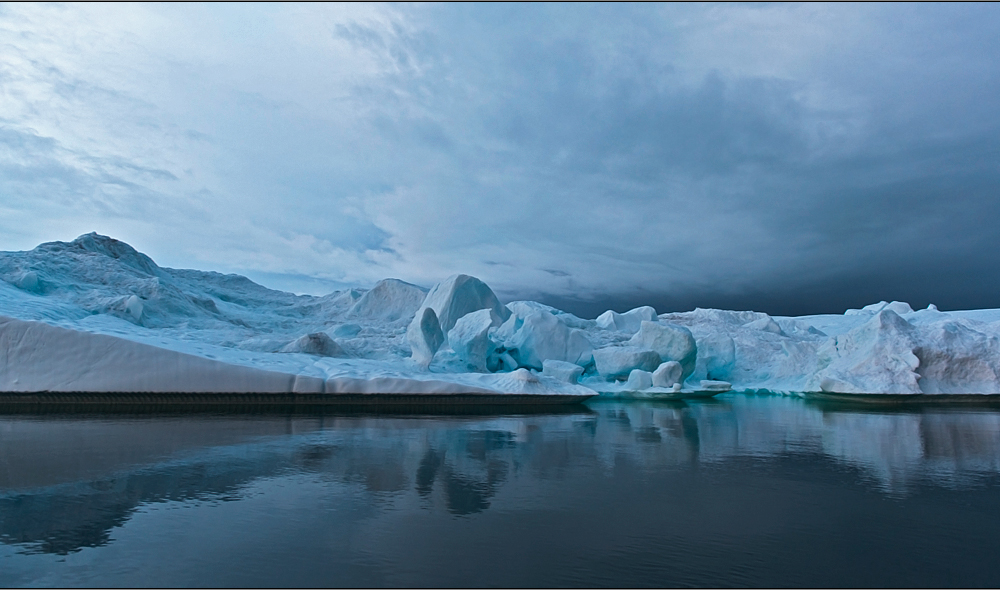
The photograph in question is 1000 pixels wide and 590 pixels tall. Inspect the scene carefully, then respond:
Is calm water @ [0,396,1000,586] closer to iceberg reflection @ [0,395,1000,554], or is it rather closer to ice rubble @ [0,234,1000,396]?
iceberg reflection @ [0,395,1000,554]

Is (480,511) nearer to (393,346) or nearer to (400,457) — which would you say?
(400,457)

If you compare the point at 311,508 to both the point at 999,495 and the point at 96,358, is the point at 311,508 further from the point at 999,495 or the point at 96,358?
the point at 96,358

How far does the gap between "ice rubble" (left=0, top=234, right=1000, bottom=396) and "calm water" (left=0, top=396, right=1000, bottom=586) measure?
386 centimetres

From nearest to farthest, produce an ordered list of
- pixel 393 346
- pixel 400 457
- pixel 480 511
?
pixel 480 511 < pixel 400 457 < pixel 393 346

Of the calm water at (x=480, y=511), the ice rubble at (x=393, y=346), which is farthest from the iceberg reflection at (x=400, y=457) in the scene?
the ice rubble at (x=393, y=346)

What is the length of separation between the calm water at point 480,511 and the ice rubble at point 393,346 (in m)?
3.86

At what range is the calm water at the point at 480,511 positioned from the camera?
3420 mm

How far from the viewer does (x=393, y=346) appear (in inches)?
831

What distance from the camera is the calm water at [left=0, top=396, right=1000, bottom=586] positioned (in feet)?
11.2

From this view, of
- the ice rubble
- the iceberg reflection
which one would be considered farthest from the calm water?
the ice rubble

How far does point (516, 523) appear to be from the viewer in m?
4.34

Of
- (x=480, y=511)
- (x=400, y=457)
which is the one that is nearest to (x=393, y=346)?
(x=400, y=457)

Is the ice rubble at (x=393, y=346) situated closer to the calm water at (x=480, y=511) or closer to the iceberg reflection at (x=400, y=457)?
the iceberg reflection at (x=400, y=457)

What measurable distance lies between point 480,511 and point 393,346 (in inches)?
665
